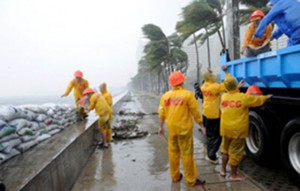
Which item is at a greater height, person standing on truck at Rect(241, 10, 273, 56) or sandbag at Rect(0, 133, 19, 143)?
person standing on truck at Rect(241, 10, 273, 56)

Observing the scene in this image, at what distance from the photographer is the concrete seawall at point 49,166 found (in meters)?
3.09

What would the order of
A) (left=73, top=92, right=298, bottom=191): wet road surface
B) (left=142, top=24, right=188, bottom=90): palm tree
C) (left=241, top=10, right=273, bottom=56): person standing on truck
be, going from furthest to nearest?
(left=142, top=24, right=188, bottom=90): palm tree
(left=241, top=10, right=273, bottom=56): person standing on truck
(left=73, top=92, right=298, bottom=191): wet road surface

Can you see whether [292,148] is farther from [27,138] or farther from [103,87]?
[103,87]

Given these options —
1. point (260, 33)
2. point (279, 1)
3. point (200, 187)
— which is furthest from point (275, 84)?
point (200, 187)

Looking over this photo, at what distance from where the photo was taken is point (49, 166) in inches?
140

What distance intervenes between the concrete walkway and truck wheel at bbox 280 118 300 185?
1.72 feet

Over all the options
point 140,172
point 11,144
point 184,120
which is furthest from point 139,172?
point 11,144

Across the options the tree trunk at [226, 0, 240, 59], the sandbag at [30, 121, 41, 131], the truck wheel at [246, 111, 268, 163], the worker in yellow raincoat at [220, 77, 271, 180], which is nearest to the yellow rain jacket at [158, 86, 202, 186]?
the worker in yellow raincoat at [220, 77, 271, 180]

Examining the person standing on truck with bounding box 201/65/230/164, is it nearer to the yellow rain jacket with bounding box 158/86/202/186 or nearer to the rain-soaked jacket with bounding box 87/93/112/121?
the yellow rain jacket with bounding box 158/86/202/186

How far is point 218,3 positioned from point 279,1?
1583cm

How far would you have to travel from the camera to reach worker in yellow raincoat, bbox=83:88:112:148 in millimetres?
6568

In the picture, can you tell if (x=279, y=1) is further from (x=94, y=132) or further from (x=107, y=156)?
(x=94, y=132)

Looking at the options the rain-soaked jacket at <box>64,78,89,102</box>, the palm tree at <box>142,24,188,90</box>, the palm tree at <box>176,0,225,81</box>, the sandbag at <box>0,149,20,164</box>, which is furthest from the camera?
the palm tree at <box>142,24,188,90</box>

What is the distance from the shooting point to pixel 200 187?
161 inches
